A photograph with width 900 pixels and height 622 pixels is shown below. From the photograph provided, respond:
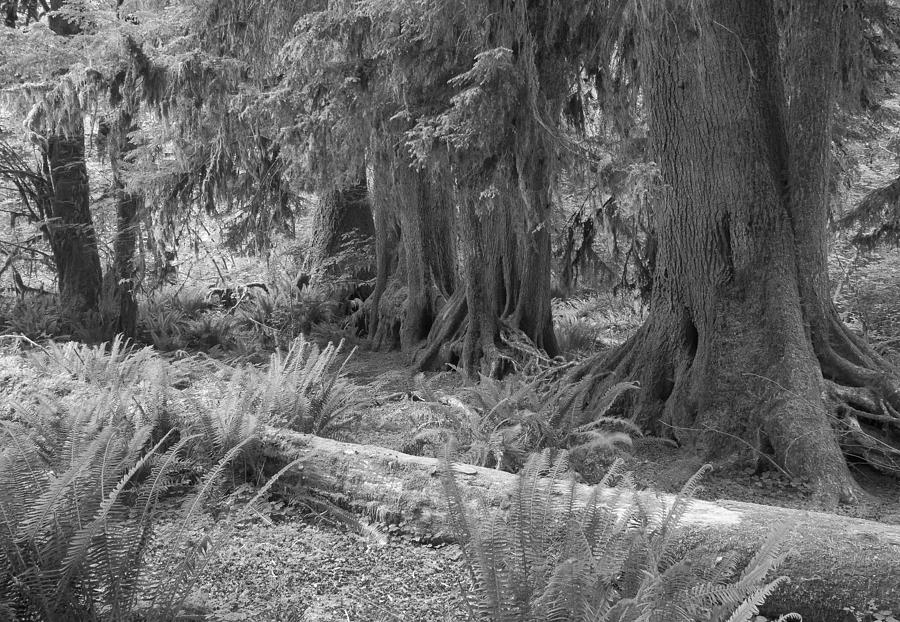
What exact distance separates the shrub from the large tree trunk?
2.48 m

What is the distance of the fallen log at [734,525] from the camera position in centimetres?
292

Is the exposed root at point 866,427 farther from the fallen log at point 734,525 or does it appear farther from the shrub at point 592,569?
the shrub at point 592,569

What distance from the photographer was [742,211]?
5.42 metres

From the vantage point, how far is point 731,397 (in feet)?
17.8

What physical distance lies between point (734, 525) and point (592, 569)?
1.08 m

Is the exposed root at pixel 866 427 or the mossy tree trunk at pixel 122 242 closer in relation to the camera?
the exposed root at pixel 866 427

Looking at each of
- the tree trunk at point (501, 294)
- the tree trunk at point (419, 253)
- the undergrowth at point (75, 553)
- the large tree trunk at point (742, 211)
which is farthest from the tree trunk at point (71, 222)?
the undergrowth at point (75, 553)

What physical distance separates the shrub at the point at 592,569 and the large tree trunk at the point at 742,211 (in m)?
2.48

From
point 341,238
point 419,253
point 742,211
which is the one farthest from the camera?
point 341,238

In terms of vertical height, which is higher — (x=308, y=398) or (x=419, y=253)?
(x=419, y=253)

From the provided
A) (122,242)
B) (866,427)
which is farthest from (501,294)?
(122,242)

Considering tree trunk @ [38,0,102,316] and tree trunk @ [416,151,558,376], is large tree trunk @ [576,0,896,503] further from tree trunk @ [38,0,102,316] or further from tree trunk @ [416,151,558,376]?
tree trunk @ [38,0,102,316]

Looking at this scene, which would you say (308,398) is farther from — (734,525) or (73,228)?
(73,228)

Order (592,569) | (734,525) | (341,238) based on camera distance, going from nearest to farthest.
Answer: (592,569), (734,525), (341,238)
